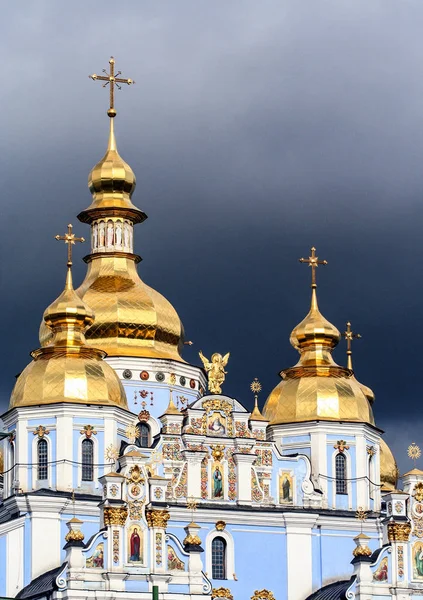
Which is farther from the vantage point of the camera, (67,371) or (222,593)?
(67,371)

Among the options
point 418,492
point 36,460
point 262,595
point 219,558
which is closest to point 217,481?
point 219,558

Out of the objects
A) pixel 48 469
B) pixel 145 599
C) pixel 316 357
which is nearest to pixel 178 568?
pixel 145 599

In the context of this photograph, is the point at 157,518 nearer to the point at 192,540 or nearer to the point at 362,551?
the point at 192,540

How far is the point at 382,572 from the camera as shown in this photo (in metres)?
69.9

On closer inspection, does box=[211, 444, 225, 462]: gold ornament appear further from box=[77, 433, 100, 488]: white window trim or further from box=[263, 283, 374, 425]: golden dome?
box=[263, 283, 374, 425]: golden dome

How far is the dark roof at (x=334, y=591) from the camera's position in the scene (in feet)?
228

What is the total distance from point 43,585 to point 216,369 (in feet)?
31.4

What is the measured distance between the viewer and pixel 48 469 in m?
70.6

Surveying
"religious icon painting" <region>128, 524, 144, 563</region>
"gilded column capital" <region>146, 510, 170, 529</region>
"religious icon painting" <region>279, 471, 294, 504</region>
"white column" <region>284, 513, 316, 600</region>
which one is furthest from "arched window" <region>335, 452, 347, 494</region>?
"religious icon painting" <region>128, 524, 144, 563</region>

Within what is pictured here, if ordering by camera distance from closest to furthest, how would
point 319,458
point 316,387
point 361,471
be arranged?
point 319,458
point 361,471
point 316,387

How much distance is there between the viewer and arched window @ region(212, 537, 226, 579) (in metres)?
70.7

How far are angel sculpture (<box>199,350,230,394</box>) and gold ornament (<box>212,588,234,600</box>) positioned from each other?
6.60m

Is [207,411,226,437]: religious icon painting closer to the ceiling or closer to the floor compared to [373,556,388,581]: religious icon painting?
closer to the ceiling

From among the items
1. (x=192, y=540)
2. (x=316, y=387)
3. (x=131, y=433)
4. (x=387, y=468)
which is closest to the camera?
(x=192, y=540)
